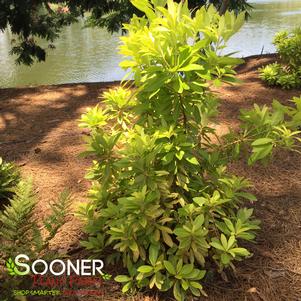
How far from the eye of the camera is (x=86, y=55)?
46.6 feet

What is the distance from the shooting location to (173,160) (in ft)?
6.04

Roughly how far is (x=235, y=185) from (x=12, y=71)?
39.8ft

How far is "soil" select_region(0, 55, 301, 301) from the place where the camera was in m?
2.03

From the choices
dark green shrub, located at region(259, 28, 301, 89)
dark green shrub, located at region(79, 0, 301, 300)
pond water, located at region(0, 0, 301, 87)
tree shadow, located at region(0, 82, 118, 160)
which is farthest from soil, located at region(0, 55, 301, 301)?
pond water, located at region(0, 0, 301, 87)

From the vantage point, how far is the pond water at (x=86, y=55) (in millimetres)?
11477

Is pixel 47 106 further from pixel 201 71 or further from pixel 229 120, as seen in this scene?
pixel 201 71

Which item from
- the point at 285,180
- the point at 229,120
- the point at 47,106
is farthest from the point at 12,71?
the point at 285,180

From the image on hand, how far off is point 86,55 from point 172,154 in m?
13.3

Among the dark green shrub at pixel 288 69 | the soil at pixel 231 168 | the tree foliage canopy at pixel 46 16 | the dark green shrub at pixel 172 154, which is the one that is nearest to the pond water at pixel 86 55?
the tree foliage canopy at pixel 46 16

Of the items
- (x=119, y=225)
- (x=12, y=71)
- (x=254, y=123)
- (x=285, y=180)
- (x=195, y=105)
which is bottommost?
(x=12, y=71)

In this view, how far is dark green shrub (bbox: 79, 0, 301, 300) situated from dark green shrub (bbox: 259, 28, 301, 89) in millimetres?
3250

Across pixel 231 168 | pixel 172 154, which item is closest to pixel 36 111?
pixel 231 168

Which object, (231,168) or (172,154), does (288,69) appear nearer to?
(231,168)

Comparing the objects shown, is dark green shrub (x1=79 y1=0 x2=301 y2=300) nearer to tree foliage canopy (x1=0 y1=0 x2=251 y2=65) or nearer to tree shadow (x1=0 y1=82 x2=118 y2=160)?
tree shadow (x1=0 y1=82 x2=118 y2=160)
